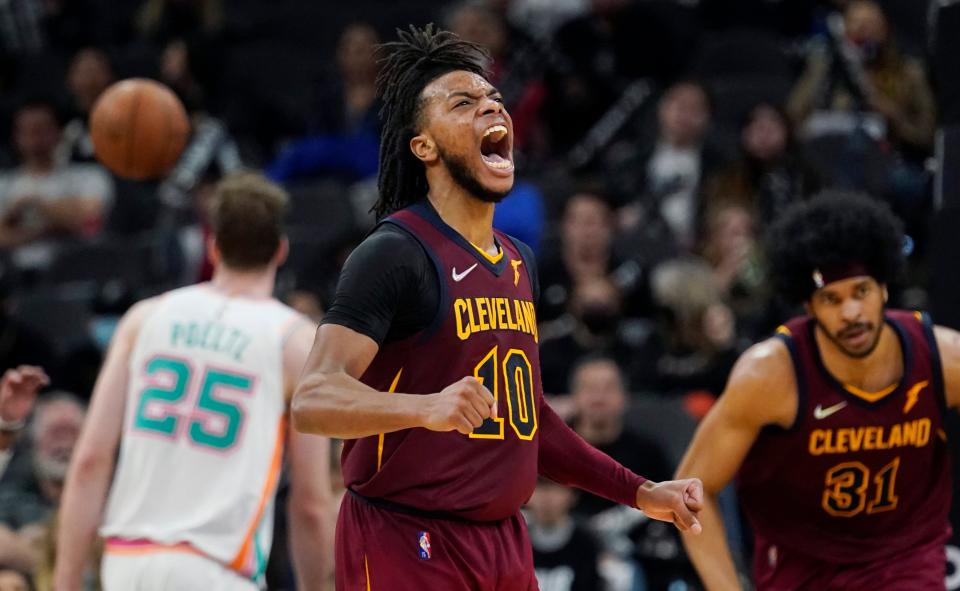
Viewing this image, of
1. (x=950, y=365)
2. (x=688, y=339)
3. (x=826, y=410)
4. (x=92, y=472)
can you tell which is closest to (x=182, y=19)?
(x=688, y=339)

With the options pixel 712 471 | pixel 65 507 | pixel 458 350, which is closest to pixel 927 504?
pixel 712 471

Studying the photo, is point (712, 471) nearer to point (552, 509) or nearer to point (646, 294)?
point (552, 509)

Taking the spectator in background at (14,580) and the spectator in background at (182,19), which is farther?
the spectator in background at (182,19)

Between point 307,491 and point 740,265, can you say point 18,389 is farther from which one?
point 740,265

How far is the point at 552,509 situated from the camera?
8.00 meters

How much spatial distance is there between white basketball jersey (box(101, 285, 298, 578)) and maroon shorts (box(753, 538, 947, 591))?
5.85 feet

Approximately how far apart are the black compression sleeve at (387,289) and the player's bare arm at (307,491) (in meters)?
1.40

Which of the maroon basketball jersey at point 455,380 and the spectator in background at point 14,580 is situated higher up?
the maroon basketball jersey at point 455,380

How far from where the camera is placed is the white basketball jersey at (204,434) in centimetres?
536

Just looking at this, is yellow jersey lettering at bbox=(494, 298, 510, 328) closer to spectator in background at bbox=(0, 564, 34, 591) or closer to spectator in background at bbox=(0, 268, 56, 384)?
spectator in background at bbox=(0, 564, 34, 591)

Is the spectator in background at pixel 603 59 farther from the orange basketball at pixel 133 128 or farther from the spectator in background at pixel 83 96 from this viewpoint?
the orange basketball at pixel 133 128

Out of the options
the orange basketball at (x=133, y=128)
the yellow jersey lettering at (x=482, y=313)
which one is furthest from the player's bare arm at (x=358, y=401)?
the orange basketball at (x=133, y=128)

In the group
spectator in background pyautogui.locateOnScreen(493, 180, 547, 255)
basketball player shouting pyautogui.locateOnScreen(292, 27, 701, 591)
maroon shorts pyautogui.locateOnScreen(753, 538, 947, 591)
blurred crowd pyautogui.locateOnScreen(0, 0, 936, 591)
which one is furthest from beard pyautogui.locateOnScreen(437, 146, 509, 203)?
spectator in background pyautogui.locateOnScreen(493, 180, 547, 255)

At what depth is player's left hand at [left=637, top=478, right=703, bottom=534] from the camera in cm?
424
